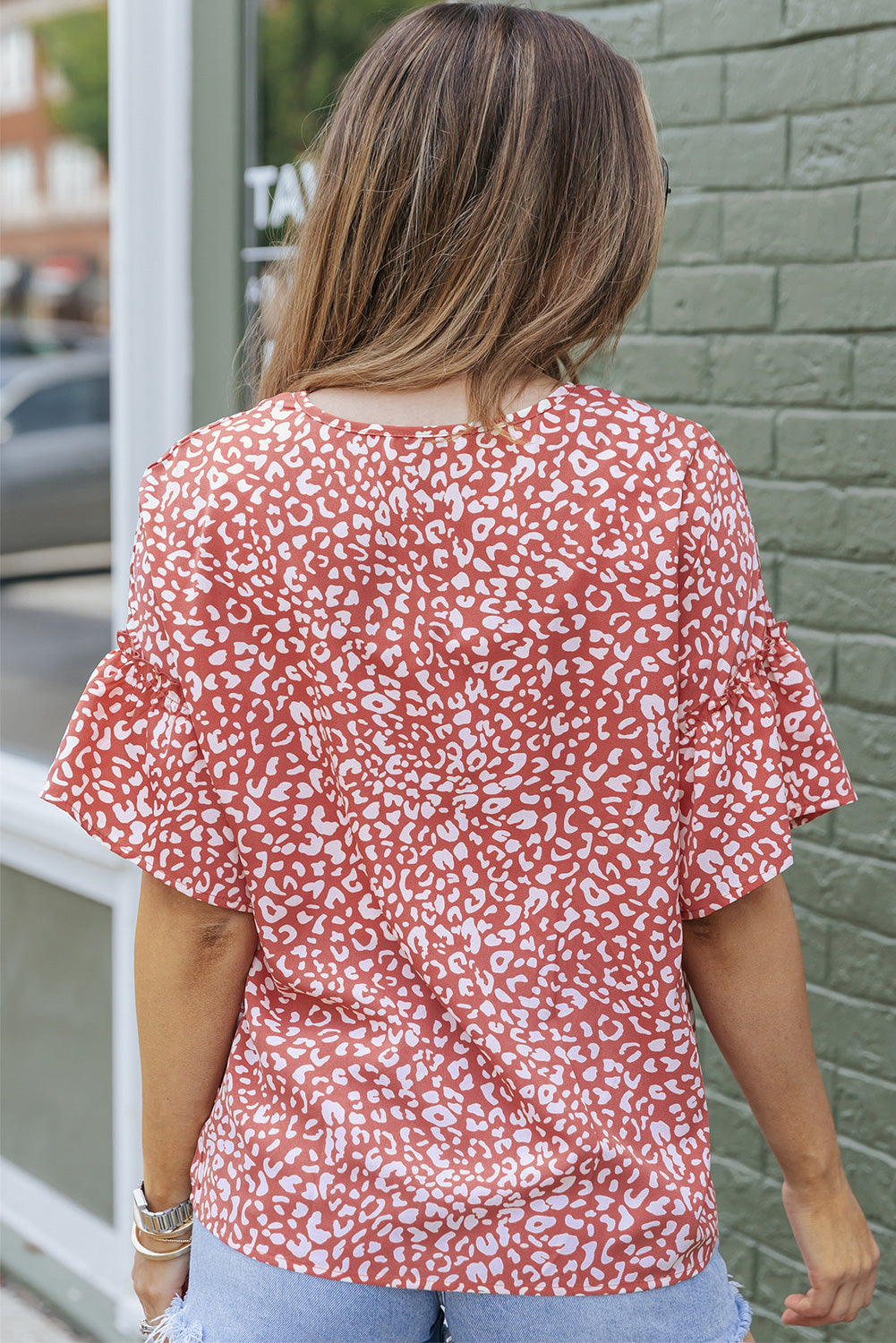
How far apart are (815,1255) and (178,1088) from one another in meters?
0.63

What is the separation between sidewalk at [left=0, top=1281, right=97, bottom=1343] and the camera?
120 inches

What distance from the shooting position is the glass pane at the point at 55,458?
347 centimetres

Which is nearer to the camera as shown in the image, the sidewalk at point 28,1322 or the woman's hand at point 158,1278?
the woman's hand at point 158,1278

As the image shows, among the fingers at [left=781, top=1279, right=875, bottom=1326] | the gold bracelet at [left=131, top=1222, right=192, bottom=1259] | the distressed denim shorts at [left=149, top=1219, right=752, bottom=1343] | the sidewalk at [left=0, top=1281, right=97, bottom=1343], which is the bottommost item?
the sidewalk at [left=0, top=1281, right=97, bottom=1343]

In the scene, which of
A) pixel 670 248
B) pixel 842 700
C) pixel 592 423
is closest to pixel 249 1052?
pixel 592 423

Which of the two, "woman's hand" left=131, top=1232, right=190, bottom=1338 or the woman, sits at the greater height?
the woman

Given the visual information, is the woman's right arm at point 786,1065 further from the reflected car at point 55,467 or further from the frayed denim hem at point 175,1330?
the reflected car at point 55,467

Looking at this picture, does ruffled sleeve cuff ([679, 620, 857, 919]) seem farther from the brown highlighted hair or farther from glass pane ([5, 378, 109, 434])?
glass pane ([5, 378, 109, 434])

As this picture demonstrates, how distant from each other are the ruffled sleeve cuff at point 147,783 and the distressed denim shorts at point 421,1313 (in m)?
0.33

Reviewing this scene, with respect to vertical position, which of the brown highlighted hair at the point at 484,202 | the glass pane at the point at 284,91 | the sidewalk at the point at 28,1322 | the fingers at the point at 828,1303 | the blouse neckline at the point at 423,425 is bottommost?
the sidewalk at the point at 28,1322

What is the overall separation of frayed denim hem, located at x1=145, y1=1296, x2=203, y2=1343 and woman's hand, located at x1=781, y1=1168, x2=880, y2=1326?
0.56m

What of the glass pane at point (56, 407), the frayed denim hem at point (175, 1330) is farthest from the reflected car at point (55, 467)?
the frayed denim hem at point (175, 1330)

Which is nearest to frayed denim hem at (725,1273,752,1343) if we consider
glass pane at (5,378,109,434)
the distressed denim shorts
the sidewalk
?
the distressed denim shorts

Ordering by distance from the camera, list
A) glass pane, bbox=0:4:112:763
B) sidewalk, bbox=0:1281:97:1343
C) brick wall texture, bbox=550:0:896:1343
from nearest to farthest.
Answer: brick wall texture, bbox=550:0:896:1343 → sidewalk, bbox=0:1281:97:1343 → glass pane, bbox=0:4:112:763
